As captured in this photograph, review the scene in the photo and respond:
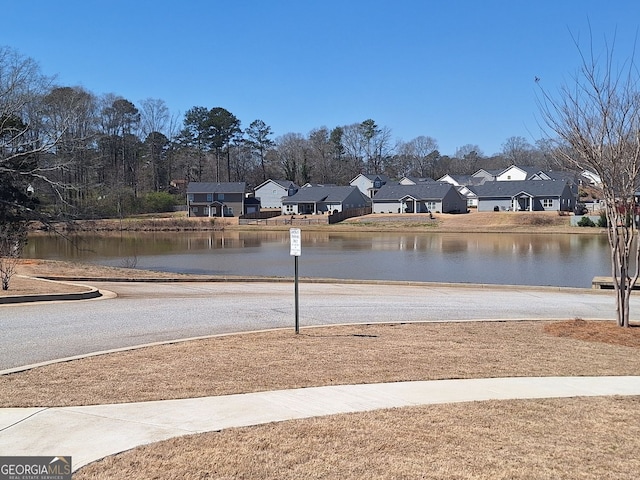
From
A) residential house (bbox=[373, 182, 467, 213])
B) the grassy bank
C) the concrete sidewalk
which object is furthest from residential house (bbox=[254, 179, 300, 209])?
the concrete sidewalk

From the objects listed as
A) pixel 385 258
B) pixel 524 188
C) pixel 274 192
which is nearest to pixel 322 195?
pixel 274 192

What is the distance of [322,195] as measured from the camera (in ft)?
314

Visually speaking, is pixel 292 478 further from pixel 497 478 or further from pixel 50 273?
pixel 50 273

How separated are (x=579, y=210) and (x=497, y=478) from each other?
8176 centimetres

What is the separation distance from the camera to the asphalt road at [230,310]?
1095 centimetres

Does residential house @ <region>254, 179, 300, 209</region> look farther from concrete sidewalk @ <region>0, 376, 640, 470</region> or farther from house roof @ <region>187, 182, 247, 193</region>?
concrete sidewalk @ <region>0, 376, 640, 470</region>

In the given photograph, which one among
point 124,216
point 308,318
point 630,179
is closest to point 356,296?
point 308,318

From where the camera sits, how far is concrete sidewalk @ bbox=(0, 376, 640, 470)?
561 cm

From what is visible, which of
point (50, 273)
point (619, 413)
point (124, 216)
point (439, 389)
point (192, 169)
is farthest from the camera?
point (192, 169)

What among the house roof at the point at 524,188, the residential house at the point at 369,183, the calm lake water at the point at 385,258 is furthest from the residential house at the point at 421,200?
the calm lake water at the point at 385,258

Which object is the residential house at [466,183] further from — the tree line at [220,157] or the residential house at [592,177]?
the residential house at [592,177]

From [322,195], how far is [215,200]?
1689cm

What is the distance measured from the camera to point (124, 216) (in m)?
87.2

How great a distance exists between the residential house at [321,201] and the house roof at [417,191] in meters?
4.86
